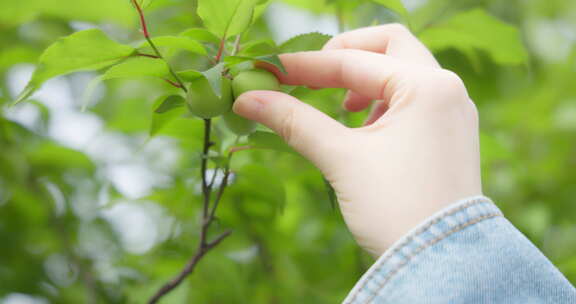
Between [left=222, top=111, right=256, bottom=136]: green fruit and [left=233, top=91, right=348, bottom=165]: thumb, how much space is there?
4cm

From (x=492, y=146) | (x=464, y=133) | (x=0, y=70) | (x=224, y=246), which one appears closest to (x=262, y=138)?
(x=464, y=133)

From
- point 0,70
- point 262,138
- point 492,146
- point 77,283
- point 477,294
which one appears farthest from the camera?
point 77,283

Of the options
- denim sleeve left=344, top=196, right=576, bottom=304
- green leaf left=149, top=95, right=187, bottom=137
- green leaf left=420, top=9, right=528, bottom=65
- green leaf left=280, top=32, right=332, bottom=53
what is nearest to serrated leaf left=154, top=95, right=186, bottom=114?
green leaf left=149, top=95, right=187, bottom=137

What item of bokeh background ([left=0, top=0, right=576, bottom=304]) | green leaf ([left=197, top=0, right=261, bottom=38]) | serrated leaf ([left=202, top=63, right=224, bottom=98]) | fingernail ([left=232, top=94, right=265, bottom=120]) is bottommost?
bokeh background ([left=0, top=0, right=576, bottom=304])

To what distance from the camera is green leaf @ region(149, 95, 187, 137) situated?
499 millimetres

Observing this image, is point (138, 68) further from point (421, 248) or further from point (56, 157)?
point (56, 157)

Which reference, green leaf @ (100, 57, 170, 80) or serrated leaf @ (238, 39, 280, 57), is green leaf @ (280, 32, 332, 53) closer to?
serrated leaf @ (238, 39, 280, 57)

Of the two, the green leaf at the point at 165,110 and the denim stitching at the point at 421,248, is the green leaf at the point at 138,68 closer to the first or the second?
the green leaf at the point at 165,110

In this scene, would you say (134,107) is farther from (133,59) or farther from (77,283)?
(133,59)

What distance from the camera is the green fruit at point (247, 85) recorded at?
1.61ft

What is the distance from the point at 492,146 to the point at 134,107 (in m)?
0.61

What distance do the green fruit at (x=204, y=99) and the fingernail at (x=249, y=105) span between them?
0.02 metres

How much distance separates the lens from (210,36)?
51 centimetres

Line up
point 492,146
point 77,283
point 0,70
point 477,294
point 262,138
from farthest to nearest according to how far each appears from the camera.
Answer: point 77,283, point 0,70, point 492,146, point 262,138, point 477,294
